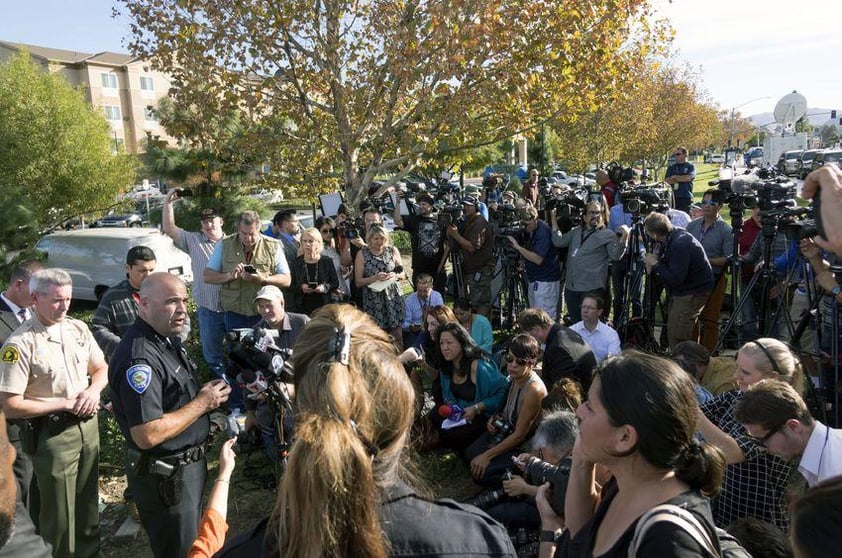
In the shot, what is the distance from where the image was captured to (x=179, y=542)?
2797 millimetres

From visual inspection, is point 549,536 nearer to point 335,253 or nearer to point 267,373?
point 267,373

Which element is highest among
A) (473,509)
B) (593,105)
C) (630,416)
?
(593,105)

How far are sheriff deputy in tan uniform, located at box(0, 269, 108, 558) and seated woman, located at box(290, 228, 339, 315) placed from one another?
2.66 meters

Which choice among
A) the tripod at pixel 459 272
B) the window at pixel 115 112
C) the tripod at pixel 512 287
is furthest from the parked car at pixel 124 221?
the tripod at pixel 512 287

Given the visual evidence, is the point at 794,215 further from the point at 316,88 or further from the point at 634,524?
the point at 316,88

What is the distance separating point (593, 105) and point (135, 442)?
7.19 m

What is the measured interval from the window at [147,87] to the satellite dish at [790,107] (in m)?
45.6

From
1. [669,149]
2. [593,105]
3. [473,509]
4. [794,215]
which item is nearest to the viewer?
[473,509]

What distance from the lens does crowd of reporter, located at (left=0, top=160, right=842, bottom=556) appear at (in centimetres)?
126

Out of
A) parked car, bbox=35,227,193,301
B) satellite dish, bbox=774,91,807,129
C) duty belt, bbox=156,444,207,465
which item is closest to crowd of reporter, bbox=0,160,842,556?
duty belt, bbox=156,444,207,465

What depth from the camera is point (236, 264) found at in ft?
17.9

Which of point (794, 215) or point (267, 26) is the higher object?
point (267, 26)

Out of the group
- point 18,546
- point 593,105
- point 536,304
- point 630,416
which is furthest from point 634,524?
point 593,105

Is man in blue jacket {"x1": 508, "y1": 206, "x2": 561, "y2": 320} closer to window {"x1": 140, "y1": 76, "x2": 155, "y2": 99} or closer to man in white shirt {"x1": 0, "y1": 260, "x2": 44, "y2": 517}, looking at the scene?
man in white shirt {"x1": 0, "y1": 260, "x2": 44, "y2": 517}
